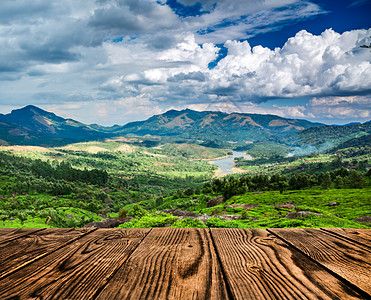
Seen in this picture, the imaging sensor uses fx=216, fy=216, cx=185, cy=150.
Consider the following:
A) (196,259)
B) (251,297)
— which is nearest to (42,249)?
(196,259)

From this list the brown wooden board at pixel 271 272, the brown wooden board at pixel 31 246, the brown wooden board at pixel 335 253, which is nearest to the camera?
the brown wooden board at pixel 271 272

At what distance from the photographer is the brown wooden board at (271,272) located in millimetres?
1537

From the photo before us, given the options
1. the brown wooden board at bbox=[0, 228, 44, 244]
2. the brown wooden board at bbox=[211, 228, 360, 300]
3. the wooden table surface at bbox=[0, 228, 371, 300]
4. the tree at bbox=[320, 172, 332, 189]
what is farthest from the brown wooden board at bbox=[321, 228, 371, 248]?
the tree at bbox=[320, 172, 332, 189]

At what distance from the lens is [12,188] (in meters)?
146

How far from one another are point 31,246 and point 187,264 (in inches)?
76.6

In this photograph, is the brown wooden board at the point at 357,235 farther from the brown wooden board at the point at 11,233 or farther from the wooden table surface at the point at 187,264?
the brown wooden board at the point at 11,233

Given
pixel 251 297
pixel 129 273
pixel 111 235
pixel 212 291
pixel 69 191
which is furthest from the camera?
pixel 69 191

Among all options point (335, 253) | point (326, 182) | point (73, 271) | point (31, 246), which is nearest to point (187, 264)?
point (73, 271)

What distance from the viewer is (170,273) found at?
1.87 m

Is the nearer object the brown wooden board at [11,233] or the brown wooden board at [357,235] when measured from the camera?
the brown wooden board at [357,235]

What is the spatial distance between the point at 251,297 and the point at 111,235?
6.77 feet

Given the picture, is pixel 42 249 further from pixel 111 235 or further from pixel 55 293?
pixel 55 293

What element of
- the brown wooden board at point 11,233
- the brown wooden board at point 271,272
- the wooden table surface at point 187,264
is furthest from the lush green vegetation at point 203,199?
the brown wooden board at point 271,272

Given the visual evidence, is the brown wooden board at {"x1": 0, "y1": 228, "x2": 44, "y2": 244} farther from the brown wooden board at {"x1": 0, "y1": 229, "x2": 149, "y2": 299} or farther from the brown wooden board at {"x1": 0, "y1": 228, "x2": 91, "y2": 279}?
the brown wooden board at {"x1": 0, "y1": 229, "x2": 149, "y2": 299}
